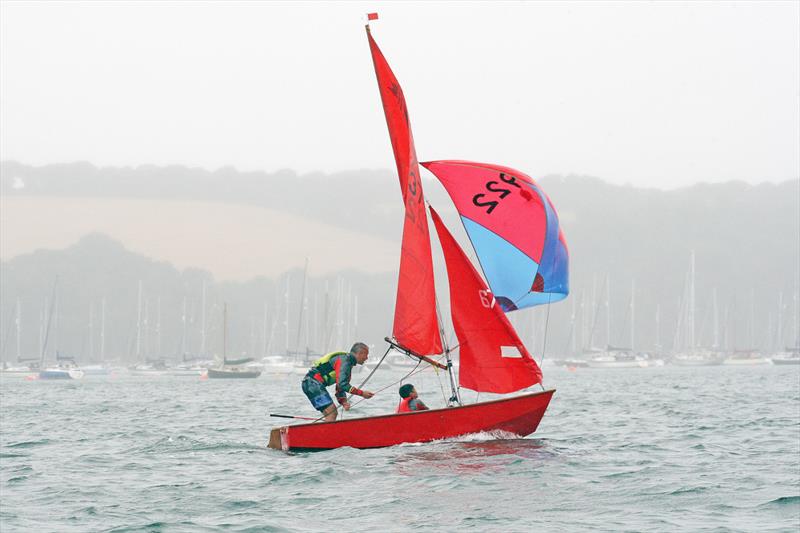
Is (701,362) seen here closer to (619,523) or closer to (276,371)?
(276,371)

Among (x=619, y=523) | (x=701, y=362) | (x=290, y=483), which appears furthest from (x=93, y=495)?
(x=701, y=362)

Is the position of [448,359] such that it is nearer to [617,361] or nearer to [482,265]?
[482,265]

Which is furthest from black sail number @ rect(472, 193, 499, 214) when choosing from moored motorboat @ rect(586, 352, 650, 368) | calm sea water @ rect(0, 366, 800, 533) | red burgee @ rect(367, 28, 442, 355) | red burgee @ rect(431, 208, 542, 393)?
moored motorboat @ rect(586, 352, 650, 368)

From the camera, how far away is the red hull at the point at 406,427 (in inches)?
679

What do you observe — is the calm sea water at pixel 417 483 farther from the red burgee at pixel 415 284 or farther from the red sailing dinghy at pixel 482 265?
the red burgee at pixel 415 284

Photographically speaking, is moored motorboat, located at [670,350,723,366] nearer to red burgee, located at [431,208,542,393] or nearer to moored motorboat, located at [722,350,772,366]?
moored motorboat, located at [722,350,772,366]

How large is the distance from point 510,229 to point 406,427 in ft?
13.6

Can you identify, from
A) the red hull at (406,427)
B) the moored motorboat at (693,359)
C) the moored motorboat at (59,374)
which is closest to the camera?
the red hull at (406,427)

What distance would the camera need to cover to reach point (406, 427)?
680 inches

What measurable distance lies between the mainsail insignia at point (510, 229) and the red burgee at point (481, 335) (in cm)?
39

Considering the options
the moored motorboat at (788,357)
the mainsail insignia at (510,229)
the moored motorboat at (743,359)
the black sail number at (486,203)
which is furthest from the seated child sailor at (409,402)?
the moored motorboat at (743,359)

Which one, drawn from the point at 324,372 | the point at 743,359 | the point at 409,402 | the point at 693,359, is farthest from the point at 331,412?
the point at 743,359

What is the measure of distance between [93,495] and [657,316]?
12401cm

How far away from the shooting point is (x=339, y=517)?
12.3m
